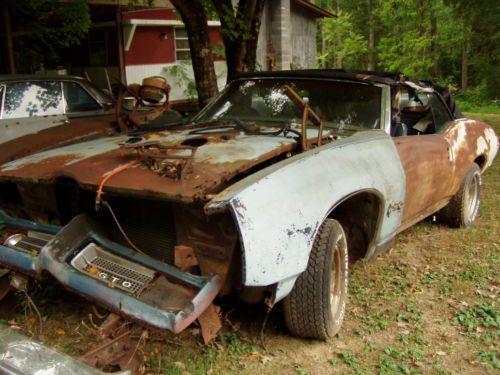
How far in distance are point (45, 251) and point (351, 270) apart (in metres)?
2.39

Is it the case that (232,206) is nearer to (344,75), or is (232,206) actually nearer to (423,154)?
(423,154)

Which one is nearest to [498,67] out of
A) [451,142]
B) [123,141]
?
[451,142]

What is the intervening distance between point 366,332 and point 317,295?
612 mm

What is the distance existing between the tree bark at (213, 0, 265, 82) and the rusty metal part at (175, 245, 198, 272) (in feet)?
15.7

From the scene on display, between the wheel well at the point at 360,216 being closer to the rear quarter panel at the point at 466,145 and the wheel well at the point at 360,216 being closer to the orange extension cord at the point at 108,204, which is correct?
the orange extension cord at the point at 108,204

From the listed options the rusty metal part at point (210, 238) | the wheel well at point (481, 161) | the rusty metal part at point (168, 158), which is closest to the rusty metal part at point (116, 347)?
the rusty metal part at point (210, 238)

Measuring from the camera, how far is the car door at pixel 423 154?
3.90m

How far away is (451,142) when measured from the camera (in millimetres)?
4633

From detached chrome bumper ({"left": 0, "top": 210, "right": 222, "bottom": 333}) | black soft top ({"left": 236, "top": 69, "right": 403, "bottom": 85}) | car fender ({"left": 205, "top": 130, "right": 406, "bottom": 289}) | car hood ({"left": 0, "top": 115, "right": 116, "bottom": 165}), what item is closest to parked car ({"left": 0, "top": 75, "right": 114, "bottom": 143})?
car hood ({"left": 0, "top": 115, "right": 116, "bottom": 165})

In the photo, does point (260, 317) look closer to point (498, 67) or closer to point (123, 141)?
point (123, 141)

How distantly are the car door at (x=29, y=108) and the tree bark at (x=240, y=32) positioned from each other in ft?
7.64

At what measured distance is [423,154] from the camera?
4.07 metres

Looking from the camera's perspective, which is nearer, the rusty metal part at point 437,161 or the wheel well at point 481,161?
the rusty metal part at point 437,161

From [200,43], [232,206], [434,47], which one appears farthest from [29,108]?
[434,47]
